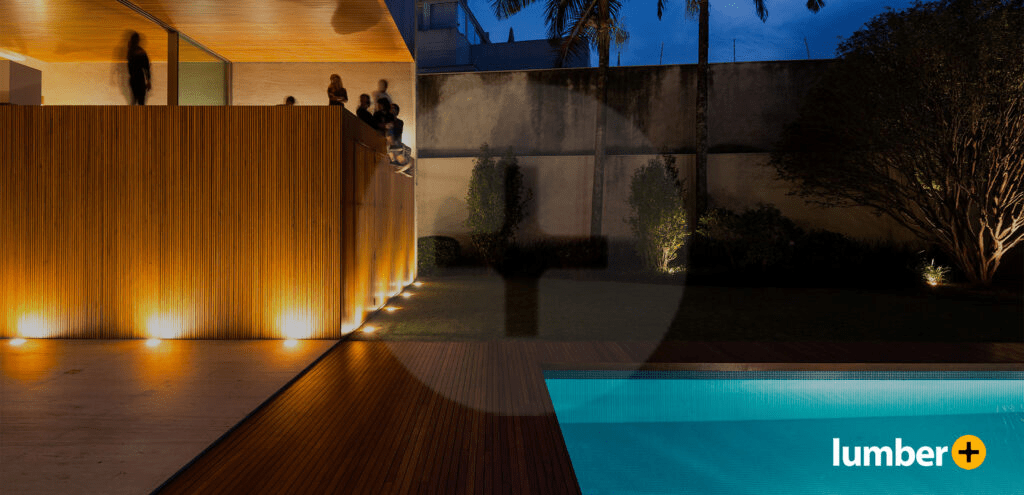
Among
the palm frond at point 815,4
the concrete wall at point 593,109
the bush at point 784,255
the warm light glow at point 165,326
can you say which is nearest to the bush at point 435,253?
the concrete wall at point 593,109

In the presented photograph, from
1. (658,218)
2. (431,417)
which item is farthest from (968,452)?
(658,218)

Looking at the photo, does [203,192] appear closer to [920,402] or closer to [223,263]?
[223,263]

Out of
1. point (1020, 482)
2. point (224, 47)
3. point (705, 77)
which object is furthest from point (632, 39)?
point (1020, 482)

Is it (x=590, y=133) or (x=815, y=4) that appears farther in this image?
(x=590, y=133)

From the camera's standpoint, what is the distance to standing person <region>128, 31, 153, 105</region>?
9.13 metres

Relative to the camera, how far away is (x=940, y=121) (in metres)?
10.2

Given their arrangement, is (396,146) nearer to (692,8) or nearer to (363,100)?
(363,100)

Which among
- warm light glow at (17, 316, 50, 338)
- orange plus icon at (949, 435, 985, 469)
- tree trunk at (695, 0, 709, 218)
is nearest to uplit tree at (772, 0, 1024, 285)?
tree trunk at (695, 0, 709, 218)

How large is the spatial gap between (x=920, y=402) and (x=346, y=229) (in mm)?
5152

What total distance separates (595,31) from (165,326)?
10.8 m

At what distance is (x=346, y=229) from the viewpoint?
20.0 feet

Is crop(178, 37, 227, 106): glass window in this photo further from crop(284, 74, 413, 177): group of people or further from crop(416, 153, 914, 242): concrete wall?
crop(416, 153, 914, 242): concrete wall

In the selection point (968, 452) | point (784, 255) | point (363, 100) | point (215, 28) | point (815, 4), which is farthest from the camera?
point (815, 4)

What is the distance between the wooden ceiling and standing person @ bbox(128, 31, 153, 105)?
150mm
